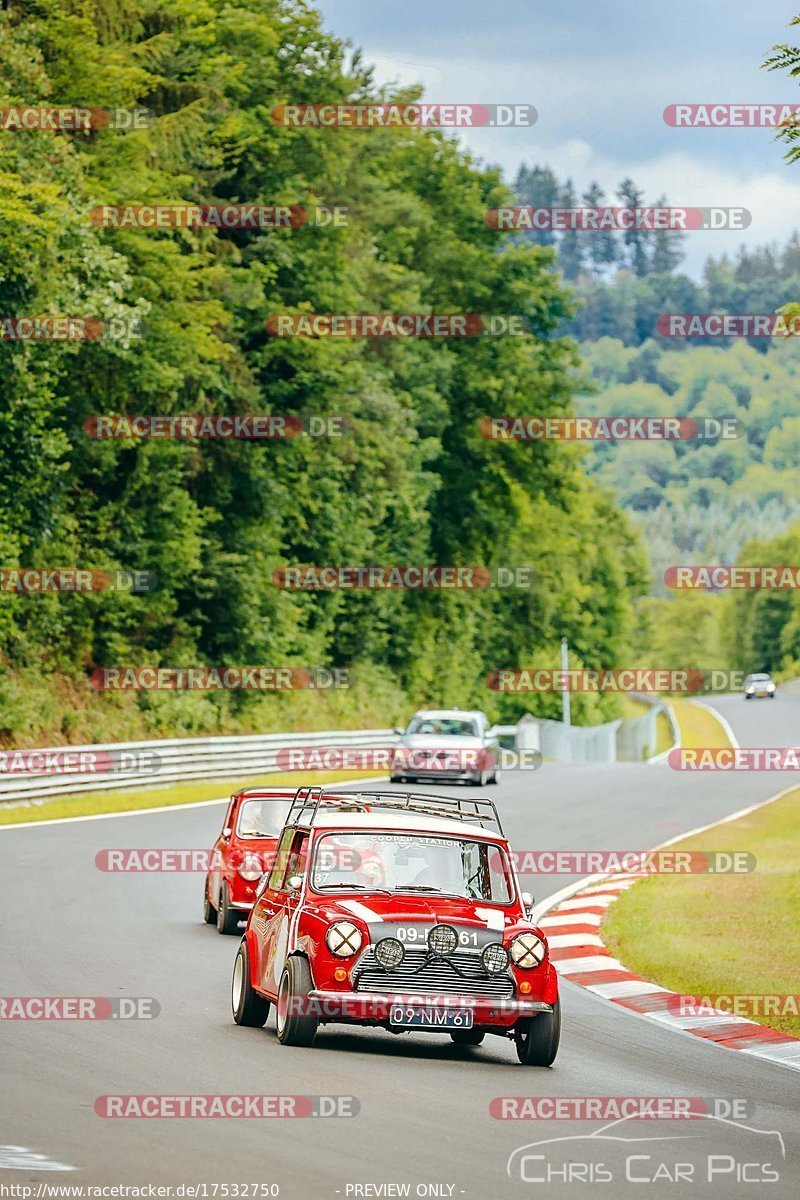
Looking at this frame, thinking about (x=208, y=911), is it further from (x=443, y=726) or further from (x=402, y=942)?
(x=443, y=726)

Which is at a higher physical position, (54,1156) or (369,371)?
(369,371)

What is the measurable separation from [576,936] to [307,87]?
36.5 metres

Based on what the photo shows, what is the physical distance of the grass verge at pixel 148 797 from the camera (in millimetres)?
29641

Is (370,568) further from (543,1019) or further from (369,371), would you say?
(543,1019)

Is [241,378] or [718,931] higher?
[241,378]

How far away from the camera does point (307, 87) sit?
1983 inches

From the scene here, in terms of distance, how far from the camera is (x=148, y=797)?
33.9m

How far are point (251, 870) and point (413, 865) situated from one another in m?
5.25

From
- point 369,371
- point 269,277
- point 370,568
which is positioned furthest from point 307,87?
point 370,568

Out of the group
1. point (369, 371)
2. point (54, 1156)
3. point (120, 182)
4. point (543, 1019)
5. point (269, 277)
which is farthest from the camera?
point (369, 371)

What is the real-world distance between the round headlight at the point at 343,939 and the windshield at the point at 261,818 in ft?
21.3

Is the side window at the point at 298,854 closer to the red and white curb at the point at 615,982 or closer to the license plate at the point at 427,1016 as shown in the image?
the license plate at the point at 427,1016

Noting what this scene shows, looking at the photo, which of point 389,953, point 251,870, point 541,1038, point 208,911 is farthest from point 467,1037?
point 208,911

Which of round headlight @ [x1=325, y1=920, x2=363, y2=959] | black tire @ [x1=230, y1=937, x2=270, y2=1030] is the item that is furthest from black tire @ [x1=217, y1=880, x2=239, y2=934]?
round headlight @ [x1=325, y1=920, x2=363, y2=959]
